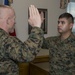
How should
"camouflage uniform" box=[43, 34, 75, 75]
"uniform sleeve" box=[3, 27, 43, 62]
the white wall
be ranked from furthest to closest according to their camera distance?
1. the white wall
2. "camouflage uniform" box=[43, 34, 75, 75]
3. "uniform sleeve" box=[3, 27, 43, 62]

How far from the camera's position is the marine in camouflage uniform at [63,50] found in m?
2.03

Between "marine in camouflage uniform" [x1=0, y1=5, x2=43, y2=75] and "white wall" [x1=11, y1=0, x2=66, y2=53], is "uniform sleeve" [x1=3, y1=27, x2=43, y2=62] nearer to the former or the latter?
"marine in camouflage uniform" [x1=0, y1=5, x2=43, y2=75]

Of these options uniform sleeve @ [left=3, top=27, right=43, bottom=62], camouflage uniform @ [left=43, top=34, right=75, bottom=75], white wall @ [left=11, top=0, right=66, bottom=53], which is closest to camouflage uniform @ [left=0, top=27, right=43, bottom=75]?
uniform sleeve @ [left=3, top=27, right=43, bottom=62]

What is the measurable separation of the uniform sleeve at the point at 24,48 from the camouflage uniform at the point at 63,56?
1000 millimetres

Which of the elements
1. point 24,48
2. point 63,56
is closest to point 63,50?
point 63,56

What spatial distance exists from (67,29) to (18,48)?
47.3 inches

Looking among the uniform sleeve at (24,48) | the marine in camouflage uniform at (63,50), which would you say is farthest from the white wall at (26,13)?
the uniform sleeve at (24,48)

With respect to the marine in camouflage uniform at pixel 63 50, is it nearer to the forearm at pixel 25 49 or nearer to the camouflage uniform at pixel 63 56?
the camouflage uniform at pixel 63 56

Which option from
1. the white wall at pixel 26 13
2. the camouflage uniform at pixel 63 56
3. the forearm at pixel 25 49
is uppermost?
the white wall at pixel 26 13

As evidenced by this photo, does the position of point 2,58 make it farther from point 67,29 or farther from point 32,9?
point 67,29

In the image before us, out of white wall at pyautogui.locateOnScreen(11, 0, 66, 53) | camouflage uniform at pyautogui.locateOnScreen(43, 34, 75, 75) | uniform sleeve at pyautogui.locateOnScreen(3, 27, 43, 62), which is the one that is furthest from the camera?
white wall at pyautogui.locateOnScreen(11, 0, 66, 53)

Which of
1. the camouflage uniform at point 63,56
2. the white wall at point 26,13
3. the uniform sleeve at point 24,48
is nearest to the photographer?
the uniform sleeve at point 24,48

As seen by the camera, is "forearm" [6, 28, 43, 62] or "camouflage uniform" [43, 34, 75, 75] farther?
"camouflage uniform" [43, 34, 75, 75]

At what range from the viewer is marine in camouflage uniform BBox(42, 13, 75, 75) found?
6.66 feet
